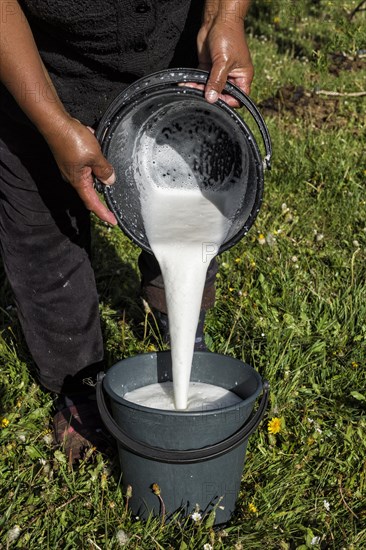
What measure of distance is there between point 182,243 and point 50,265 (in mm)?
482

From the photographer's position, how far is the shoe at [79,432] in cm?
236

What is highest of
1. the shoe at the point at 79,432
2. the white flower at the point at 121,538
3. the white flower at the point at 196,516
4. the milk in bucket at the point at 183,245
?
the milk in bucket at the point at 183,245

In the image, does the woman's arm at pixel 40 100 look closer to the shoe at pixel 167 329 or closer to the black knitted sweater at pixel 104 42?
the black knitted sweater at pixel 104 42

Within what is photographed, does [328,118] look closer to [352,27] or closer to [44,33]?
[352,27]

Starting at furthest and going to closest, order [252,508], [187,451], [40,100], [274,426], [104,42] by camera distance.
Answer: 1. [274,426]
2. [252,508]
3. [104,42]
4. [187,451]
5. [40,100]

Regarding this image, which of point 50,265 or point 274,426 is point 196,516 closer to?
point 274,426

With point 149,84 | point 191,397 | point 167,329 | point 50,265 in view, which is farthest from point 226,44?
point 167,329

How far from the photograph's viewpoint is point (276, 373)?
8.50ft

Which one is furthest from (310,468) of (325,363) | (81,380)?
(81,380)

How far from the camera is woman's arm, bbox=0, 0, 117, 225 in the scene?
1.72m

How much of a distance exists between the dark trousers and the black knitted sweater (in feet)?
0.64

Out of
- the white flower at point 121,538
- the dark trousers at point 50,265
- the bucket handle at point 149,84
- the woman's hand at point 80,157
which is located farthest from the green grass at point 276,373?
the bucket handle at point 149,84

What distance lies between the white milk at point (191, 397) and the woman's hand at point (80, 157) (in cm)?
58

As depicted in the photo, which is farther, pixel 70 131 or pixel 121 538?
pixel 121 538
